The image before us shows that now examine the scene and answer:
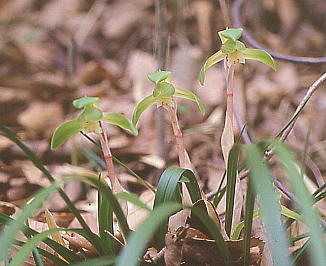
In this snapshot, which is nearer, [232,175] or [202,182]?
[232,175]

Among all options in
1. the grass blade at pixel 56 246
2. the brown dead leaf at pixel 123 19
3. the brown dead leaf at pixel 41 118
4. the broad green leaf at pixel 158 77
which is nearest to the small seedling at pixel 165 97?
the broad green leaf at pixel 158 77

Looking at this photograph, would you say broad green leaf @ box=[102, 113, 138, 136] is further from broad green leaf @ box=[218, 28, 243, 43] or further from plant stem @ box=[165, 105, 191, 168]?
broad green leaf @ box=[218, 28, 243, 43]

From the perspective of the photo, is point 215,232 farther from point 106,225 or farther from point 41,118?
point 41,118

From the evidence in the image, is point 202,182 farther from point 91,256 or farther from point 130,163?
point 91,256

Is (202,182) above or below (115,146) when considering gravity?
below

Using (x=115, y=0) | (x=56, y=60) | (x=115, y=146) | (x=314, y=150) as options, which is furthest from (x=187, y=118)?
(x=115, y=0)

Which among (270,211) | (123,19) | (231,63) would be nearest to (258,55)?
(231,63)
